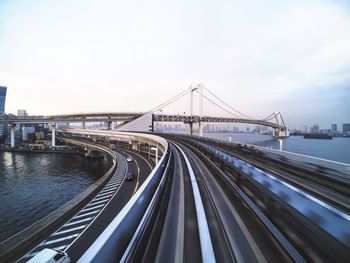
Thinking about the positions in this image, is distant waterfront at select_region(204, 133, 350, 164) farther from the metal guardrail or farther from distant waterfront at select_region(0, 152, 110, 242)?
distant waterfront at select_region(0, 152, 110, 242)

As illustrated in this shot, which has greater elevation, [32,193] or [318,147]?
[318,147]

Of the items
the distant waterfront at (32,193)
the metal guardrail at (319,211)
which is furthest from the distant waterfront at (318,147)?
the distant waterfront at (32,193)

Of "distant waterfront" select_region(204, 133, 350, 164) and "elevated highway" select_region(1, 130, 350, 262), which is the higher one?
Result: "elevated highway" select_region(1, 130, 350, 262)

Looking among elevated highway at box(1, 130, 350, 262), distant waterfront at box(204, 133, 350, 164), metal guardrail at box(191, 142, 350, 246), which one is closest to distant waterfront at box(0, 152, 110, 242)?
elevated highway at box(1, 130, 350, 262)

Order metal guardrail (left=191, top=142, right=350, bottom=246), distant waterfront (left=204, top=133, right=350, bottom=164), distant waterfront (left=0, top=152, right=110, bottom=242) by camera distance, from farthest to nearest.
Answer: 1. distant waterfront (left=204, top=133, right=350, bottom=164)
2. distant waterfront (left=0, top=152, right=110, bottom=242)
3. metal guardrail (left=191, top=142, right=350, bottom=246)

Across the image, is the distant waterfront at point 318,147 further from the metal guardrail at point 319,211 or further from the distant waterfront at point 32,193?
the distant waterfront at point 32,193

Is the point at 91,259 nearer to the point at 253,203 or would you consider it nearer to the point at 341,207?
the point at 253,203

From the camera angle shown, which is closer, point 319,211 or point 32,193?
point 319,211

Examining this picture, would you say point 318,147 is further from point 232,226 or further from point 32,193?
point 32,193

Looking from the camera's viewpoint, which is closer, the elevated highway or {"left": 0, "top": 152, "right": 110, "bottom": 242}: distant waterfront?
the elevated highway

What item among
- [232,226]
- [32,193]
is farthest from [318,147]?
[32,193]

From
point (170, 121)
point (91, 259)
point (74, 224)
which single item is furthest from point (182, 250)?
point (170, 121)

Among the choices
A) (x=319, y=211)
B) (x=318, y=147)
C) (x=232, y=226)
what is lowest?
(x=318, y=147)

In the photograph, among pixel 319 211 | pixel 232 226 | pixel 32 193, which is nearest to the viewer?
pixel 319 211
